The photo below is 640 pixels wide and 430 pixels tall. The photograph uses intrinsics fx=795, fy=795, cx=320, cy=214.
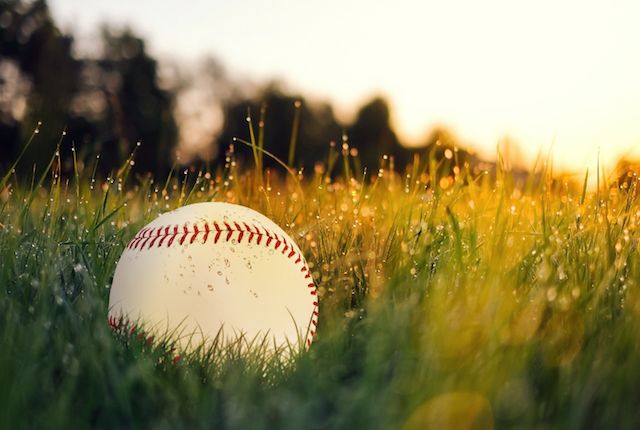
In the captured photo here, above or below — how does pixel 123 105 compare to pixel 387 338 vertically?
below

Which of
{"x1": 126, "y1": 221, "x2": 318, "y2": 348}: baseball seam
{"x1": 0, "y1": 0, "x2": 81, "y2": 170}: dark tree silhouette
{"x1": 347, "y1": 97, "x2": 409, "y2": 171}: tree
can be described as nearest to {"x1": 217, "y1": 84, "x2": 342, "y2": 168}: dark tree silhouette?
{"x1": 347, "y1": 97, "x2": 409, "y2": 171}: tree

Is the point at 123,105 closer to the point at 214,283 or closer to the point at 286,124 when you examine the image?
the point at 286,124

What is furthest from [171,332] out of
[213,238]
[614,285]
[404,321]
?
[614,285]

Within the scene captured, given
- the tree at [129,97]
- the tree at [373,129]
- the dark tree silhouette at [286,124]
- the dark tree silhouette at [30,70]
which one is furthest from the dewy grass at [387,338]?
the dark tree silhouette at [286,124]

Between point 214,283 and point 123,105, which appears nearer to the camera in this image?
point 214,283

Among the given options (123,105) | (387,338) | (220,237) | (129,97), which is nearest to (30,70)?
(123,105)

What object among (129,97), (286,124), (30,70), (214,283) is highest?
(214,283)
